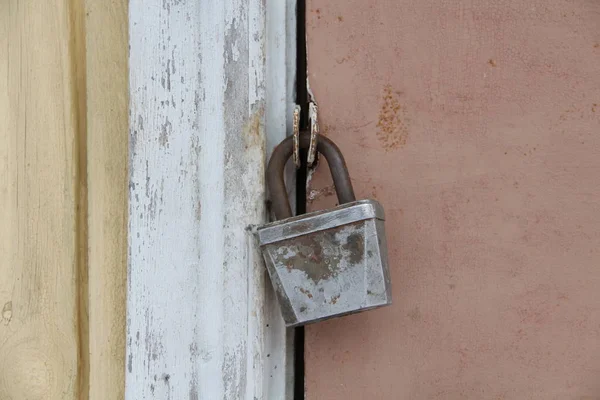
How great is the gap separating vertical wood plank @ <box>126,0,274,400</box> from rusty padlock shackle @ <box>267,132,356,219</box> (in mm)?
21

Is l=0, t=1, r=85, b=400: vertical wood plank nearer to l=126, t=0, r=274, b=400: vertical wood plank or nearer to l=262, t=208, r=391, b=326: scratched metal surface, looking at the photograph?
l=126, t=0, r=274, b=400: vertical wood plank

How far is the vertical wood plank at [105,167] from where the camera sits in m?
0.73

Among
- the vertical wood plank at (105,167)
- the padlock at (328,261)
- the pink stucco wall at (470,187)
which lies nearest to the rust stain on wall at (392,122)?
the pink stucco wall at (470,187)

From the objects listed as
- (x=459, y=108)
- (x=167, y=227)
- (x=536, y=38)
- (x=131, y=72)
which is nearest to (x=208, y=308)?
(x=167, y=227)

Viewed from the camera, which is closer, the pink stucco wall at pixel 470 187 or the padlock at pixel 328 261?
the padlock at pixel 328 261

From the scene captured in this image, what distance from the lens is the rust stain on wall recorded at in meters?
0.76

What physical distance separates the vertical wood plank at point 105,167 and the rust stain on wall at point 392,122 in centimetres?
30

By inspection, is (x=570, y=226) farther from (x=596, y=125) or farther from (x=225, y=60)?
(x=225, y=60)

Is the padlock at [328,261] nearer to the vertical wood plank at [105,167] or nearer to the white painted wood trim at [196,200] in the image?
the white painted wood trim at [196,200]

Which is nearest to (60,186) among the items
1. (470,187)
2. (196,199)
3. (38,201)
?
(38,201)

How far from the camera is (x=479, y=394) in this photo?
770mm

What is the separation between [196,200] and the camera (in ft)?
2.33

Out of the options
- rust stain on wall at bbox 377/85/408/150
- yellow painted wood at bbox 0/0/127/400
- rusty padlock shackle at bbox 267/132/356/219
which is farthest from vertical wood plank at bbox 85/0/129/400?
rust stain on wall at bbox 377/85/408/150

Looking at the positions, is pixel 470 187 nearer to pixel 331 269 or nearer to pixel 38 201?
pixel 331 269
